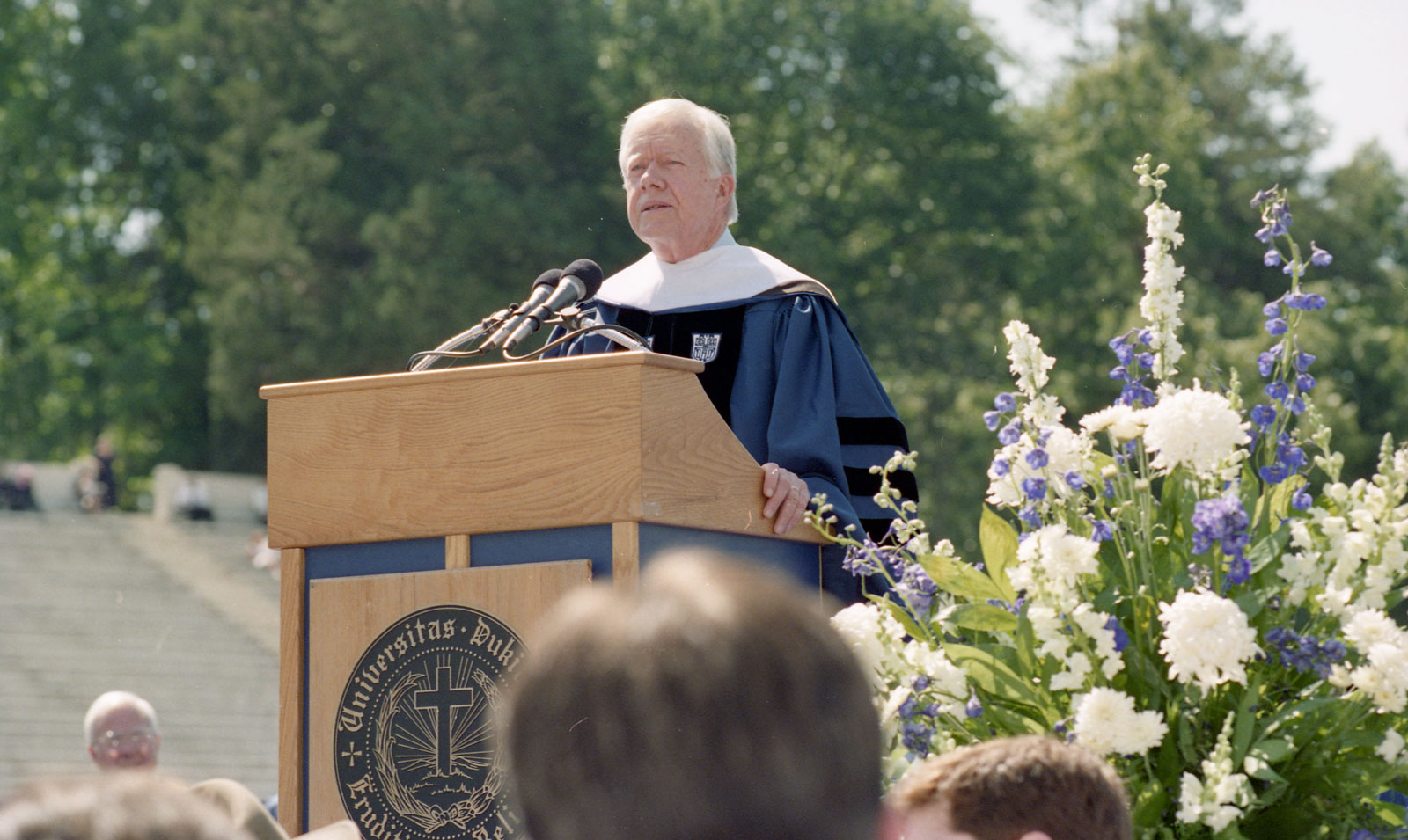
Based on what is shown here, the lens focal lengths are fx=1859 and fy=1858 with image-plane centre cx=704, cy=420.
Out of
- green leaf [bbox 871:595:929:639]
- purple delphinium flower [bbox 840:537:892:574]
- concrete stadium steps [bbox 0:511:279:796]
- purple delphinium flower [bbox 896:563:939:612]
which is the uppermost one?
purple delphinium flower [bbox 840:537:892:574]

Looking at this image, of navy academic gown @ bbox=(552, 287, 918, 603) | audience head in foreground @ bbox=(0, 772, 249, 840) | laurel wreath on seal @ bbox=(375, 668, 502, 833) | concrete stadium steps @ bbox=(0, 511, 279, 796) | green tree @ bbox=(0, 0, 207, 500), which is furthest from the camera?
green tree @ bbox=(0, 0, 207, 500)

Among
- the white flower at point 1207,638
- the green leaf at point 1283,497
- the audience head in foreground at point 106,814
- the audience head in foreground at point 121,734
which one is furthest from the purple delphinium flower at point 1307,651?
the audience head in foreground at point 121,734

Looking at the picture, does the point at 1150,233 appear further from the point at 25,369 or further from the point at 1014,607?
the point at 25,369

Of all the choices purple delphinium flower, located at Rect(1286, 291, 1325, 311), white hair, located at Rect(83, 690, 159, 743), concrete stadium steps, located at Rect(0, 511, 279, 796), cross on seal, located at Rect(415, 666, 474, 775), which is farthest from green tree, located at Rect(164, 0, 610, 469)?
purple delphinium flower, located at Rect(1286, 291, 1325, 311)

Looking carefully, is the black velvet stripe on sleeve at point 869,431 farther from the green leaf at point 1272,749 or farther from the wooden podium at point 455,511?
the green leaf at point 1272,749

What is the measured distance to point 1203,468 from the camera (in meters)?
2.58

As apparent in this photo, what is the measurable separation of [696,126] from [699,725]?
2.93m

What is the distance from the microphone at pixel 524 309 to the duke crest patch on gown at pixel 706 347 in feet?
1.26

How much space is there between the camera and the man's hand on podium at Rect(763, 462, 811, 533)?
325 cm

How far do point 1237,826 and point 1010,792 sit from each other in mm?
Answer: 695

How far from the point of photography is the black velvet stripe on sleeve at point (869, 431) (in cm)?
391

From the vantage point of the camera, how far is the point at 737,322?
13.2 feet

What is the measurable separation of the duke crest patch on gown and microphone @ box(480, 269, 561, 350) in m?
0.38

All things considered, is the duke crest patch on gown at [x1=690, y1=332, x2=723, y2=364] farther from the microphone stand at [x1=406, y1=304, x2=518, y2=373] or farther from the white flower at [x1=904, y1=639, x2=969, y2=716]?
the white flower at [x1=904, y1=639, x2=969, y2=716]
